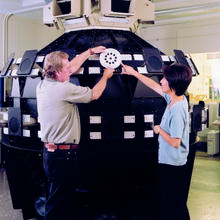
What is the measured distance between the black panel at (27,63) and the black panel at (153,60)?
1.19 meters

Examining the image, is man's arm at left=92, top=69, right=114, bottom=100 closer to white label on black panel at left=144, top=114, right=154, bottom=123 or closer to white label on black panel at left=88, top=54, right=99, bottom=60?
white label on black panel at left=88, top=54, right=99, bottom=60

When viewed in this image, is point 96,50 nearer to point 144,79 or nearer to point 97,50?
point 97,50

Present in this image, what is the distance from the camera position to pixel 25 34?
24.9 ft

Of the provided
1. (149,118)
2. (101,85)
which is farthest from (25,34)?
(101,85)

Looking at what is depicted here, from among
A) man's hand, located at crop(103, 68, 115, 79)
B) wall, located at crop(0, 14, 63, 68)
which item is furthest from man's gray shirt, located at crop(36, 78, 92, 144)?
wall, located at crop(0, 14, 63, 68)

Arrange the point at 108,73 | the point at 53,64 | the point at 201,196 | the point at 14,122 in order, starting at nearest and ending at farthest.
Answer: the point at 53,64 → the point at 108,73 → the point at 14,122 → the point at 201,196

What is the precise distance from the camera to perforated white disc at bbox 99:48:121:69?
3.34 m

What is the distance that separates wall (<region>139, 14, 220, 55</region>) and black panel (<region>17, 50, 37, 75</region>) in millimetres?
5036

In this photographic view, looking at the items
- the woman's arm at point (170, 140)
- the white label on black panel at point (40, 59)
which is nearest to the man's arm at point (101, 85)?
the woman's arm at point (170, 140)

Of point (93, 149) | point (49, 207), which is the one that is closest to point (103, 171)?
point (93, 149)

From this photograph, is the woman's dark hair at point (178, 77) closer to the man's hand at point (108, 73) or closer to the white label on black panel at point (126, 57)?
the man's hand at point (108, 73)

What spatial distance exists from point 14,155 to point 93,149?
3.22 ft

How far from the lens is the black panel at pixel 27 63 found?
365cm

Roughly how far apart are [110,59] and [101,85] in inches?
18.1
